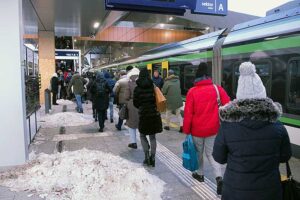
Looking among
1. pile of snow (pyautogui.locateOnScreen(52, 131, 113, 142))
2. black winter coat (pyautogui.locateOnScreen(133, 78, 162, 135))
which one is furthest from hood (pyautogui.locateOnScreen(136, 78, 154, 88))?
pile of snow (pyautogui.locateOnScreen(52, 131, 113, 142))

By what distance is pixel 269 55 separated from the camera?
596cm

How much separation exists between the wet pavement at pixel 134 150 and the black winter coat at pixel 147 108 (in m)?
0.68

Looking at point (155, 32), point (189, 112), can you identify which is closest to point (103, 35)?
point (155, 32)

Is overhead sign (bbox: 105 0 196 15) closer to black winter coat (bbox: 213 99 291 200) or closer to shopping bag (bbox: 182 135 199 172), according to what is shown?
shopping bag (bbox: 182 135 199 172)

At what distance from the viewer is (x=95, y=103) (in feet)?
27.0

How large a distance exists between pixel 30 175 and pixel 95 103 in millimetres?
3697

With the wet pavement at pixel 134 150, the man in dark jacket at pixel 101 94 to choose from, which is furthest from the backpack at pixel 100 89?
the wet pavement at pixel 134 150

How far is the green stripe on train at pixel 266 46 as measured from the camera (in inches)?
211

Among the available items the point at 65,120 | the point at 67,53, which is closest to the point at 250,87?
the point at 65,120

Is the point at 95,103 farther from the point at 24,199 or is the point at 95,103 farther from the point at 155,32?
the point at 155,32

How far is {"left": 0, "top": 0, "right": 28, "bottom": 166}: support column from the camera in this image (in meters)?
5.09

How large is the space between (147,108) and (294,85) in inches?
100

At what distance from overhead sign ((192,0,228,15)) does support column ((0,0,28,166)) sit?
492cm

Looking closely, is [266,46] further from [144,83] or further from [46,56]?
[46,56]
